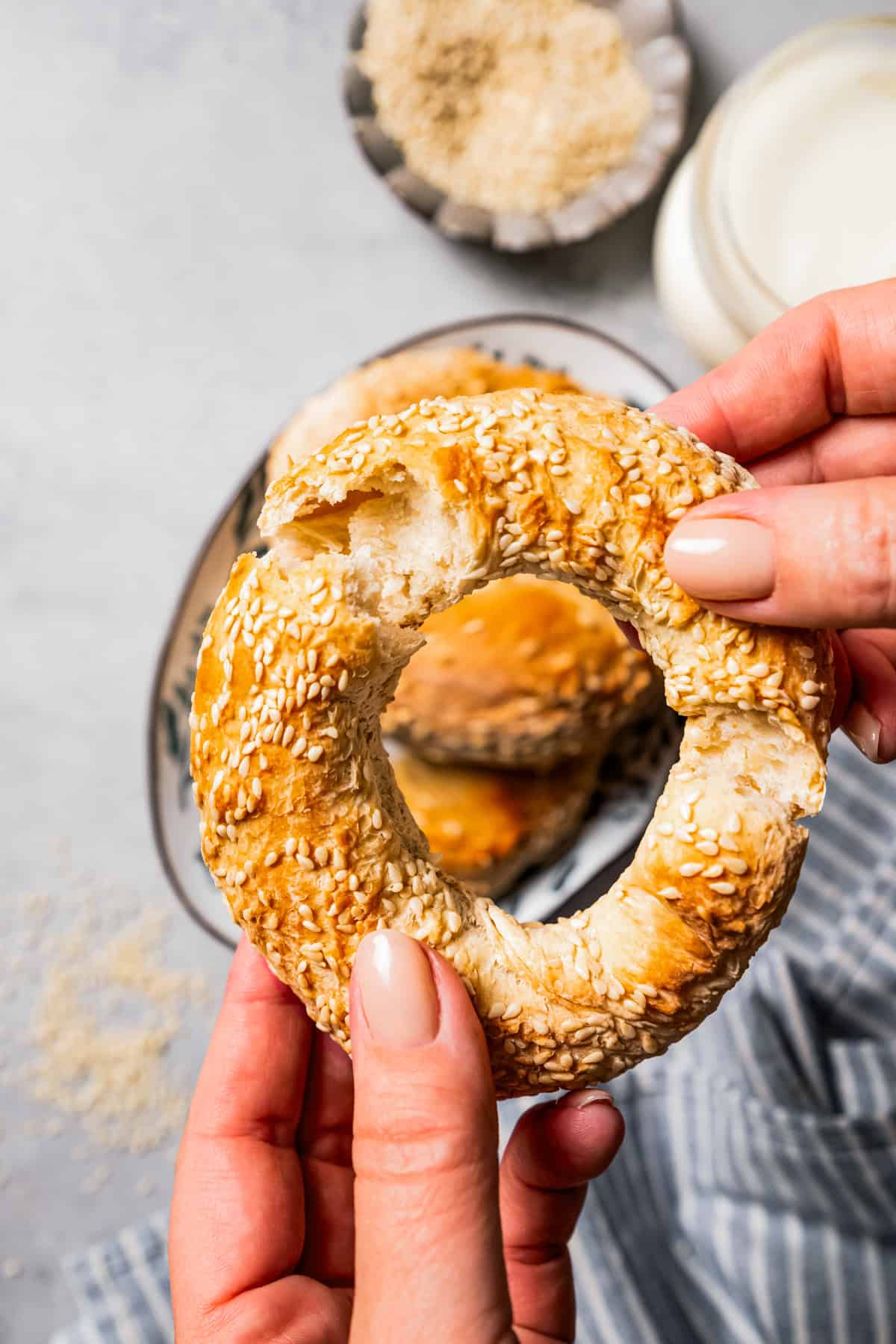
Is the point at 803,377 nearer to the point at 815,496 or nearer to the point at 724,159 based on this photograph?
the point at 815,496

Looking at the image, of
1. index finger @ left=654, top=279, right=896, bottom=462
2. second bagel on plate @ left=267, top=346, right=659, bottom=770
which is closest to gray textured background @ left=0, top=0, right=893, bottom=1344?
second bagel on plate @ left=267, top=346, right=659, bottom=770

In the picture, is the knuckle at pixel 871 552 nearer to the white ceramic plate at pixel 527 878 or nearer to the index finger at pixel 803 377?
the index finger at pixel 803 377

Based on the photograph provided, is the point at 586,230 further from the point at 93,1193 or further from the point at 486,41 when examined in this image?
the point at 93,1193

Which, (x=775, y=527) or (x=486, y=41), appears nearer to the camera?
(x=775, y=527)

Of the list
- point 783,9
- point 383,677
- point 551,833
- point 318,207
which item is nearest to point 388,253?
point 318,207

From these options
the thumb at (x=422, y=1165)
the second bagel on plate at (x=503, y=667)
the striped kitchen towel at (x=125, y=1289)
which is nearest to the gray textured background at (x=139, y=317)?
the striped kitchen towel at (x=125, y=1289)

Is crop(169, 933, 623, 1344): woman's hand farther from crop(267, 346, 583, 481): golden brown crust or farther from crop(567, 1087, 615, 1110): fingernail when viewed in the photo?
crop(267, 346, 583, 481): golden brown crust
